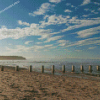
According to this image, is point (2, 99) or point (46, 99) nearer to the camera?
point (2, 99)

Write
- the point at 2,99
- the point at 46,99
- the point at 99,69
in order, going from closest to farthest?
the point at 2,99 → the point at 46,99 → the point at 99,69

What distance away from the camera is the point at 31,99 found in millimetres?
5191

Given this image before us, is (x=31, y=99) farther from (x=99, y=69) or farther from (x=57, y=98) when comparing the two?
(x=99, y=69)

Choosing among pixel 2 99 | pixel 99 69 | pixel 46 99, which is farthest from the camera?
pixel 99 69

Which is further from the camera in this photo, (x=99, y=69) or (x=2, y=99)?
(x=99, y=69)

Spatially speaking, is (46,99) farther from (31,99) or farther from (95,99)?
(95,99)

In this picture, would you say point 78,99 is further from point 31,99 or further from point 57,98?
point 31,99

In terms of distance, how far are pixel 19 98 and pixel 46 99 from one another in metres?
1.41

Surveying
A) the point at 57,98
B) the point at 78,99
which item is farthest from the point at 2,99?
the point at 78,99

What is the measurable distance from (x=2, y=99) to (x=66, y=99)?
10.7 feet

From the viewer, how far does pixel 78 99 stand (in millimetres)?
5422

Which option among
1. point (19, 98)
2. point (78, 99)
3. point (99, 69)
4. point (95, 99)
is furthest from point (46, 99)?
point (99, 69)

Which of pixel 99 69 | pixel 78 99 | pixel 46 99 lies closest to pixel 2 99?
pixel 46 99

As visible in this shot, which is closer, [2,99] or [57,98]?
[2,99]
